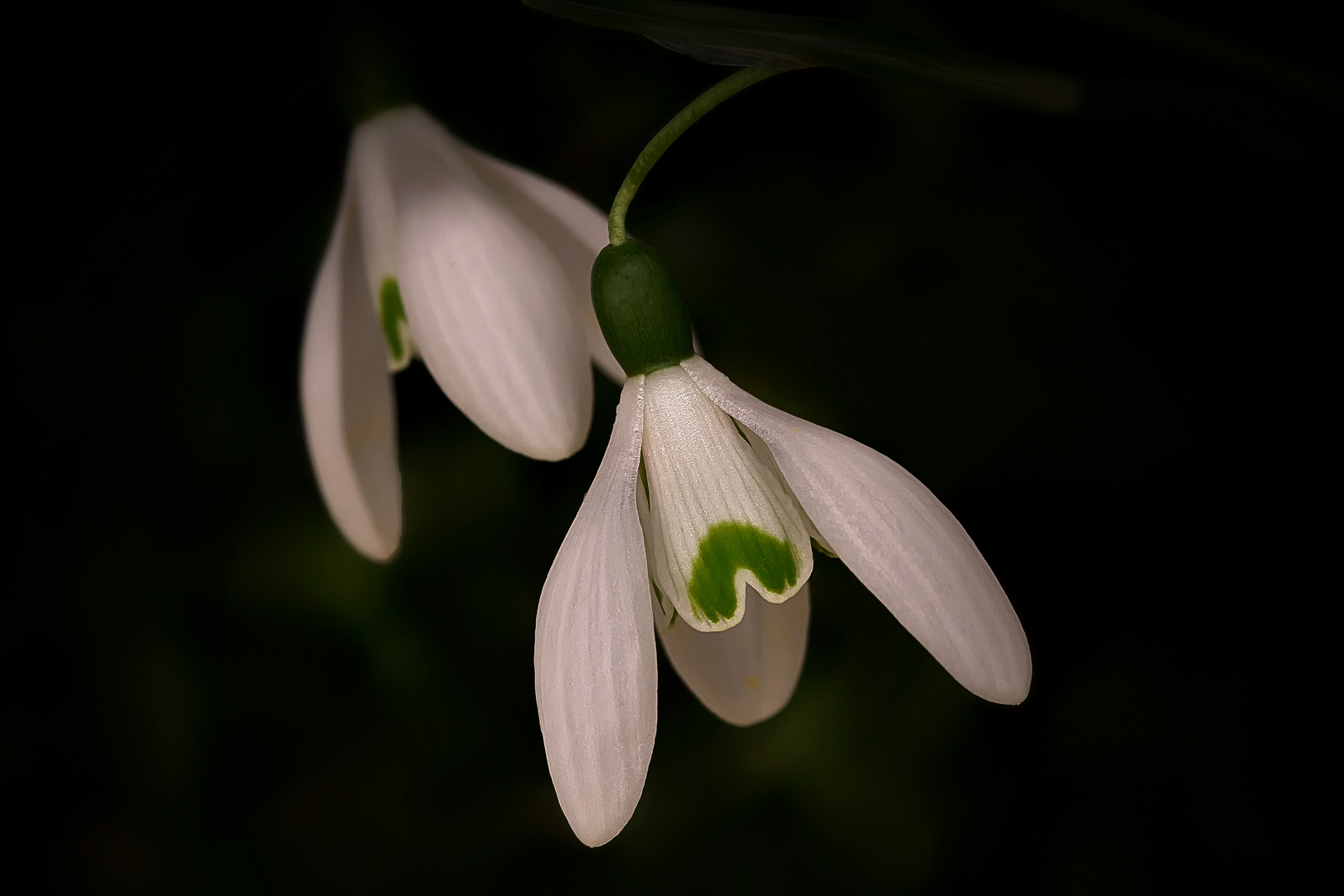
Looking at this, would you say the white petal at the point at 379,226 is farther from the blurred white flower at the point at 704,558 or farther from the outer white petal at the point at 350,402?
the blurred white flower at the point at 704,558

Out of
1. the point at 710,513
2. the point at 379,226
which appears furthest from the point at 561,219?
the point at 710,513

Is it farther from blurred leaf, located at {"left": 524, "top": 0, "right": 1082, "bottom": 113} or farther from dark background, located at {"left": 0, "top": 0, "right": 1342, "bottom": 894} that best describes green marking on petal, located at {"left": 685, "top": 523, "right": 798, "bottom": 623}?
dark background, located at {"left": 0, "top": 0, "right": 1342, "bottom": 894}

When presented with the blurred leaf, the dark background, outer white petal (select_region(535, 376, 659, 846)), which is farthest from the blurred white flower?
the dark background

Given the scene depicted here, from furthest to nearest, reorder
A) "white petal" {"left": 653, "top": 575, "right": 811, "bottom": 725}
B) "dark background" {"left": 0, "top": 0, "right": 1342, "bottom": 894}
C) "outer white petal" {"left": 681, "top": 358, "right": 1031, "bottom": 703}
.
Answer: "dark background" {"left": 0, "top": 0, "right": 1342, "bottom": 894} < "white petal" {"left": 653, "top": 575, "right": 811, "bottom": 725} < "outer white petal" {"left": 681, "top": 358, "right": 1031, "bottom": 703}

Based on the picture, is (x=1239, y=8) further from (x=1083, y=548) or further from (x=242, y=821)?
(x=242, y=821)

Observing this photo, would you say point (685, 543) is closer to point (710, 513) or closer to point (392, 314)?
point (710, 513)

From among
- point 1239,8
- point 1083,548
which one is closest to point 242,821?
point 1083,548
